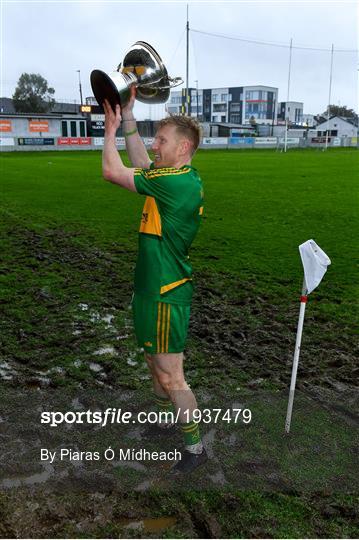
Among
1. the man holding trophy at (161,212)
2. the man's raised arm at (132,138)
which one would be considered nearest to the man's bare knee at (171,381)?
the man holding trophy at (161,212)

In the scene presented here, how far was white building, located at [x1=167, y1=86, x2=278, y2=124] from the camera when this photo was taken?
11219cm

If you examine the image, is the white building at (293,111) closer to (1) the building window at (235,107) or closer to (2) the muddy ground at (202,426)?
(1) the building window at (235,107)

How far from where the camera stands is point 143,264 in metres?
3.23

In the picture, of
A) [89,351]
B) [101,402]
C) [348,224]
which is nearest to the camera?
[101,402]

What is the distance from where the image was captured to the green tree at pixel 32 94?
8238cm

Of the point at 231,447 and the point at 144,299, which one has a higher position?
the point at 144,299

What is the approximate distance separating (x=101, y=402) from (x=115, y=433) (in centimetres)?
45

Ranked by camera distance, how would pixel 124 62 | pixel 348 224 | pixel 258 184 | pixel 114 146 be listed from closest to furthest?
pixel 114 146, pixel 124 62, pixel 348 224, pixel 258 184

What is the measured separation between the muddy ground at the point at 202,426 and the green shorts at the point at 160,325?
0.88m

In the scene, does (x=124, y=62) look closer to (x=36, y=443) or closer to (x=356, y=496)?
(x=36, y=443)

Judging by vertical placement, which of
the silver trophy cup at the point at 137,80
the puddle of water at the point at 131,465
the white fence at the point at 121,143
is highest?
the silver trophy cup at the point at 137,80

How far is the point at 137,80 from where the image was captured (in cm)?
327

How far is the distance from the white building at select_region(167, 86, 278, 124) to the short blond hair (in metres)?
112

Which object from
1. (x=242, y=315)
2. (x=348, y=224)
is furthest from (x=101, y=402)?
(x=348, y=224)
